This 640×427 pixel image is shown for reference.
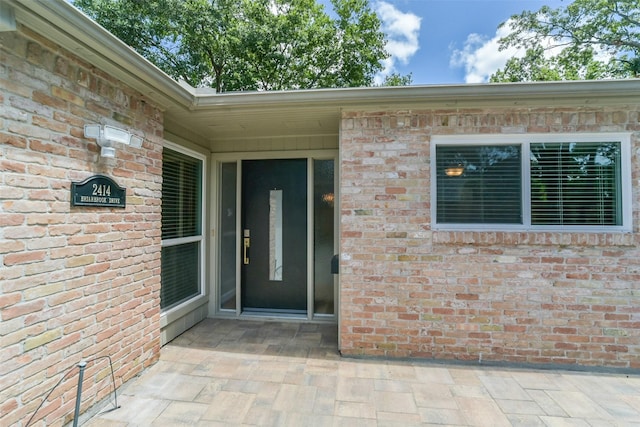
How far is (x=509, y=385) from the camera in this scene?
2.48 m

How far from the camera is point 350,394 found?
236 centimetres

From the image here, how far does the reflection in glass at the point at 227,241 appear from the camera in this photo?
13.8ft

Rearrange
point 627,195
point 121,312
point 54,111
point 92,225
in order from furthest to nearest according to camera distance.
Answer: point 627,195 → point 121,312 → point 92,225 → point 54,111

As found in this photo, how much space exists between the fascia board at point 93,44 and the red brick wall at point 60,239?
3.2 inches

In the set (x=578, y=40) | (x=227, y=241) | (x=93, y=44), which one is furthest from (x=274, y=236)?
(x=578, y=40)

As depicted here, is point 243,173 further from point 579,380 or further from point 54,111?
point 579,380

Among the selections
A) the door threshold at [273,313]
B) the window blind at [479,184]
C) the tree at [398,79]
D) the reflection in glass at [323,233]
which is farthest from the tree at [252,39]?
the window blind at [479,184]

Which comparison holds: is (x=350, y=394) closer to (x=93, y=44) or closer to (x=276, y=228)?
(x=276, y=228)

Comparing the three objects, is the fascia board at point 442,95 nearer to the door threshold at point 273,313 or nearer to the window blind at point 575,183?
the window blind at point 575,183

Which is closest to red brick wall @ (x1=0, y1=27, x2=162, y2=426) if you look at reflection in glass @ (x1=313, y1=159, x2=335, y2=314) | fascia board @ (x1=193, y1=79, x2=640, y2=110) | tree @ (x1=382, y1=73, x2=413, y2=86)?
fascia board @ (x1=193, y1=79, x2=640, y2=110)

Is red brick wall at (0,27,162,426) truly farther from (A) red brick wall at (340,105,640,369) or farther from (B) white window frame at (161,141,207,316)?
(A) red brick wall at (340,105,640,369)

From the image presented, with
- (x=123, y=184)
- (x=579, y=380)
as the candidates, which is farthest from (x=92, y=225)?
(x=579, y=380)

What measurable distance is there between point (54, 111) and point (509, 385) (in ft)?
12.6

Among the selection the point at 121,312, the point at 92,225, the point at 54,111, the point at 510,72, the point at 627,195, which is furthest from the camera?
the point at 510,72
